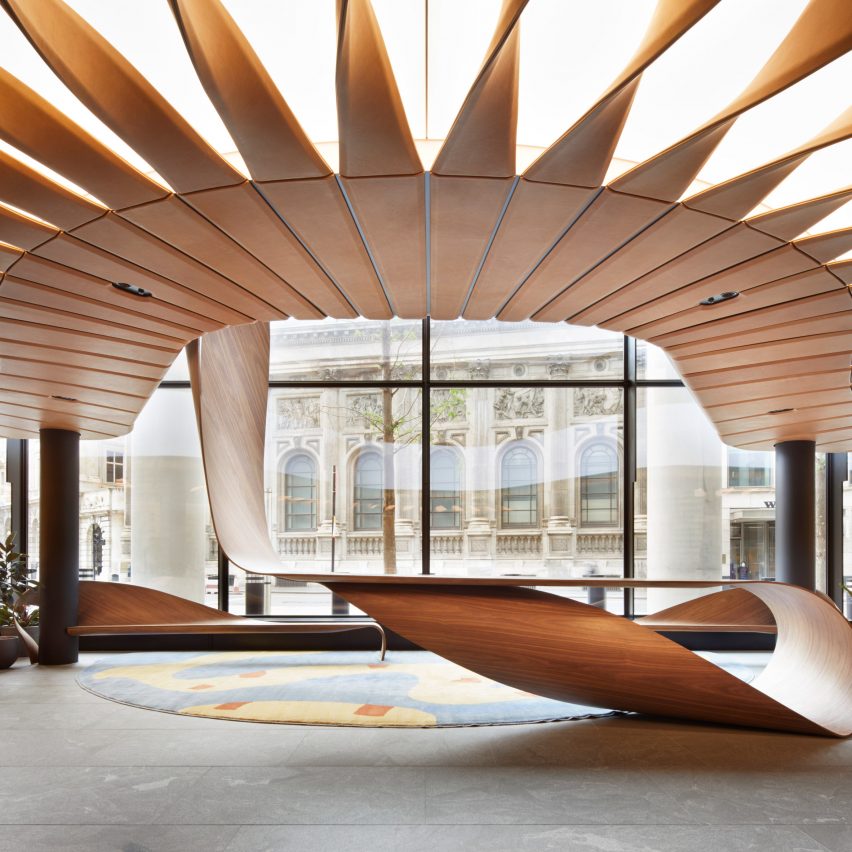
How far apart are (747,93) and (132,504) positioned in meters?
9.21

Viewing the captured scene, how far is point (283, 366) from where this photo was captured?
10.6 meters

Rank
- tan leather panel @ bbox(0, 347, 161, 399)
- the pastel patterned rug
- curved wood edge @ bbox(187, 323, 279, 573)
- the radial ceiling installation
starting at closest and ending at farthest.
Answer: the radial ceiling installation
the pastel patterned rug
tan leather panel @ bbox(0, 347, 161, 399)
curved wood edge @ bbox(187, 323, 279, 573)

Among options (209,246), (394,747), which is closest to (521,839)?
(394,747)

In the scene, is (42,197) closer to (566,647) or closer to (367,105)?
(367,105)

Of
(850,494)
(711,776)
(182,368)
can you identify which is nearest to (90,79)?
(711,776)

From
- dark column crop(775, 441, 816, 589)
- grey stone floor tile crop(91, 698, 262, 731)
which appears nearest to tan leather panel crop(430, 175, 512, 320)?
grey stone floor tile crop(91, 698, 262, 731)

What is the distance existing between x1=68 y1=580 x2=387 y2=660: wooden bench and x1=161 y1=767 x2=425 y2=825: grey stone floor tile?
3508mm

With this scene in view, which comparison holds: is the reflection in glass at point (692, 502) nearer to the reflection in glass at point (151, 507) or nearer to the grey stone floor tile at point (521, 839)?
the reflection in glass at point (151, 507)

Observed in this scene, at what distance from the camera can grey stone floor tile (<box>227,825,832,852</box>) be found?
3.33 metres

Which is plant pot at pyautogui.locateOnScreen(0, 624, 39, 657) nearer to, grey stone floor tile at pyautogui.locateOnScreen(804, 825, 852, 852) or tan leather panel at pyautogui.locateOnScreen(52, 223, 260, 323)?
tan leather panel at pyautogui.locateOnScreen(52, 223, 260, 323)

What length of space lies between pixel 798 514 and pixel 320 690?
216 inches

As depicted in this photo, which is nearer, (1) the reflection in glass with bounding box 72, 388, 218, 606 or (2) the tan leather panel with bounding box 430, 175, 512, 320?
(2) the tan leather panel with bounding box 430, 175, 512, 320

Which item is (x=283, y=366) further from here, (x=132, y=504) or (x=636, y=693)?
(x=636, y=693)

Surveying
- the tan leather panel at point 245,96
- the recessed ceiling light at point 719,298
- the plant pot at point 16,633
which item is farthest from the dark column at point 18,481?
the recessed ceiling light at point 719,298
